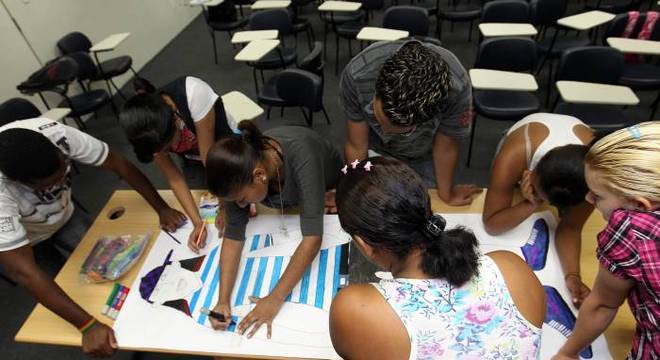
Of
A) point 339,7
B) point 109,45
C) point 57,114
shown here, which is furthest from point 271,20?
point 57,114

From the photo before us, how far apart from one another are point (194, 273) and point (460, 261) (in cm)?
109

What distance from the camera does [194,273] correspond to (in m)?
1.43

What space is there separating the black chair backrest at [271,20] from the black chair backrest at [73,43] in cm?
187

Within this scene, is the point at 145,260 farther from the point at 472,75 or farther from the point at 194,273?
the point at 472,75

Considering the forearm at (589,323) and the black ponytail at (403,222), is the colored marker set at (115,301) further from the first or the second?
the forearm at (589,323)

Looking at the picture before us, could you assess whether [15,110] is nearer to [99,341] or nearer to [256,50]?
[256,50]

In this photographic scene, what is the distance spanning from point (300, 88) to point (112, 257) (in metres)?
1.83

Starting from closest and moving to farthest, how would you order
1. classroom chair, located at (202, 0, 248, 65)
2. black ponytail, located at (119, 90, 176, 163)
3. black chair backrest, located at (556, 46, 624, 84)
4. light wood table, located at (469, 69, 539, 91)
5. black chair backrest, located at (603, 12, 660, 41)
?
black ponytail, located at (119, 90, 176, 163), light wood table, located at (469, 69, 539, 91), black chair backrest, located at (556, 46, 624, 84), black chair backrest, located at (603, 12, 660, 41), classroom chair, located at (202, 0, 248, 65)

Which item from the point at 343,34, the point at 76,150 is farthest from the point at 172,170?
the point at 343,34

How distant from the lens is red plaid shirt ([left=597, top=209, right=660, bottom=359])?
0.75m

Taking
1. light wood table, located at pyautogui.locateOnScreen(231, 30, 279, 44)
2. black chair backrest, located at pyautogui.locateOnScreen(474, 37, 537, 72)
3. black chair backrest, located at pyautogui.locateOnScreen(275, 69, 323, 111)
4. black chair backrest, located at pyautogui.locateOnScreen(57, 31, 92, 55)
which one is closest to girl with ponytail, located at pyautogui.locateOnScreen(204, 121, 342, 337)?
black chair backrest, located at pyautogui.locateOnScreen(275, 69, 323, 111)

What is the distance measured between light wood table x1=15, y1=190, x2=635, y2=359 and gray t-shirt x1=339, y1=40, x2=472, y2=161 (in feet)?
1.00

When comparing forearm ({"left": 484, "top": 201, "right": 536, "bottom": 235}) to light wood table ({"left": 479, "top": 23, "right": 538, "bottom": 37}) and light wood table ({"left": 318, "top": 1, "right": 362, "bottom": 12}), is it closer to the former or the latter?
light wood table ({"left": 479, "top": 23, "right": 538, "bottom": 37})

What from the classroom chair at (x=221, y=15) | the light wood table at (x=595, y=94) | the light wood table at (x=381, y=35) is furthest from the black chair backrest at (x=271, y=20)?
the light wood table at (x=595, y=94)
